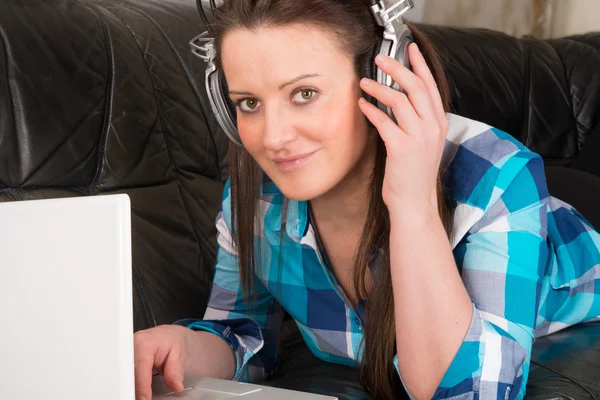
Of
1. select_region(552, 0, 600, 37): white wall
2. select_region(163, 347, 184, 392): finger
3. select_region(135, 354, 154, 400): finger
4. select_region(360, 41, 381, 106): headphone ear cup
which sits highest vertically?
select_region(552, 0, 600, 37): white wall

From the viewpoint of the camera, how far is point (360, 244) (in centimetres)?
125

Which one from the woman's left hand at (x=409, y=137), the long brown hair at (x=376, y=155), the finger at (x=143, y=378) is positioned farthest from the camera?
the long brown hair at (x=376, y=155)

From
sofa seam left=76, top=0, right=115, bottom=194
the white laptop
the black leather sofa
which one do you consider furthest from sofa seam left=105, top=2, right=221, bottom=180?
the white laptop

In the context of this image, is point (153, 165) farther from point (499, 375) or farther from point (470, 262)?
point (499, 375)

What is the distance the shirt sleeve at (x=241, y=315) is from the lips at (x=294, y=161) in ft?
1.07

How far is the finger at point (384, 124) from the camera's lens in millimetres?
1023

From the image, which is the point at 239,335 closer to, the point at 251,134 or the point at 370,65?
the point at 251,134

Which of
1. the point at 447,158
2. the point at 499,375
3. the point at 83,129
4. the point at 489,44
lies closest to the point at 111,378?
the point at 499,375

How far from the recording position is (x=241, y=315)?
4.80 feet

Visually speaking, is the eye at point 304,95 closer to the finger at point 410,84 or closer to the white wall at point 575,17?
the finger at point 410,84

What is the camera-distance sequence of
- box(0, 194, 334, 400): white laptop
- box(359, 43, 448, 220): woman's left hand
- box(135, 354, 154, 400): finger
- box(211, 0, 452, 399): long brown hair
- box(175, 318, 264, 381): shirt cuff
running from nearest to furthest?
box(0, 194, 334, 400): white laptop, box(135, 354, 154, 400): finger, box(359, 43, 448, 220): woman's left hand, box(211, 0, 452, 399): long brown hair, box(175, 318, 264, 381): shirt cuff

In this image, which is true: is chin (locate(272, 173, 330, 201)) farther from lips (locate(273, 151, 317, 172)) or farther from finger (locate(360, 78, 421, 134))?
finger (locate(360, 78, 421, 134))

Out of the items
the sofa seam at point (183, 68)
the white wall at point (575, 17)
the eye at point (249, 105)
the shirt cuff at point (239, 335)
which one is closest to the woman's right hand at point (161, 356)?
the shirt cuff at point (239, 335)

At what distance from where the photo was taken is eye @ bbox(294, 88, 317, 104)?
1.10 metres
